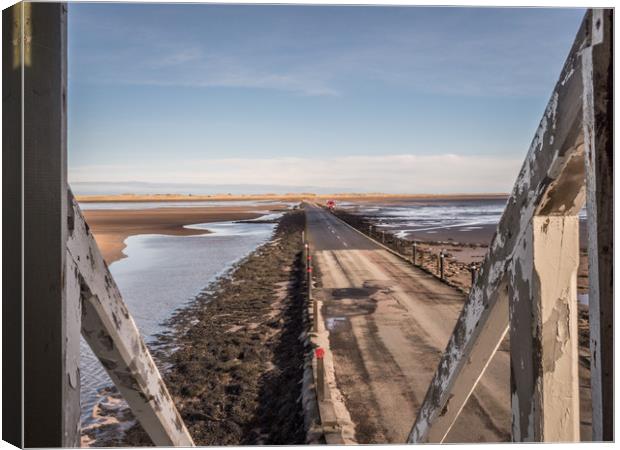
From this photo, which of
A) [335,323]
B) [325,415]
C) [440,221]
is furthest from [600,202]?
[440,221]

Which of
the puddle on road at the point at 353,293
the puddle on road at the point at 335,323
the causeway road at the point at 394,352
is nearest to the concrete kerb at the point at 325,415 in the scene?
the causeway road at the point at 394,352

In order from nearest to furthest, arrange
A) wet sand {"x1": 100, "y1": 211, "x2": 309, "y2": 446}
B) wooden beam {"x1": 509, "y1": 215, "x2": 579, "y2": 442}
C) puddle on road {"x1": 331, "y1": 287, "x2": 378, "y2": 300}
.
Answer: wooden beam {"x1": 509, "y1": 215, "x2": 579, "y2": 442}, wet sand {"x1": 100, "y1": 211, "x2": 309, "y2": 446}, puddle on road {"x1": 331, "y1": 287, "x2": 378, "y2": 300}

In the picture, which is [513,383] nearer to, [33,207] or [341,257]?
[33,207]

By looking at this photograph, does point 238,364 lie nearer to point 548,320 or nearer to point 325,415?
point 325,415

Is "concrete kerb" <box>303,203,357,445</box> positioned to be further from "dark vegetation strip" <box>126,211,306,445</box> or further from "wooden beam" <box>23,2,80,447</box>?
"wooden beam" <box>23,2,80,447</box>

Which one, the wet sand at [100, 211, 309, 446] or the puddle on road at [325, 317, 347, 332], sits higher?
the puddle on road at [325, 317, 347, 332]

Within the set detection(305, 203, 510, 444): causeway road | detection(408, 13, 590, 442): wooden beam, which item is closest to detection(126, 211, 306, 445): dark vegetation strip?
detection(305, 203, 510, 444): causeway road

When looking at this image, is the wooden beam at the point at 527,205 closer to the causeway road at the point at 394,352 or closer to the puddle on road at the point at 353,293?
the causeway road at the point at 394,352
